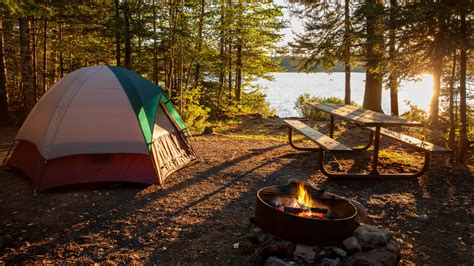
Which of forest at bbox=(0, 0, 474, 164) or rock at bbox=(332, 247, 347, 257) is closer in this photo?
rock at bbox=(332, 247, 347, 257)

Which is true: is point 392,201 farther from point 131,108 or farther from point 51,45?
point 51,45

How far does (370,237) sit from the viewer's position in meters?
3.82

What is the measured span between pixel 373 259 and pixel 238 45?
16.8 metres

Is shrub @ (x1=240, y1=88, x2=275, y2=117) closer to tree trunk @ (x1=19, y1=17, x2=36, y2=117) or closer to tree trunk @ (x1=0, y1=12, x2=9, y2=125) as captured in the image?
tree trunk @ (x1=19, y1=17, x2=36, y2=117)

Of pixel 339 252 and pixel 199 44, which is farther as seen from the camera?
pixel 199 44

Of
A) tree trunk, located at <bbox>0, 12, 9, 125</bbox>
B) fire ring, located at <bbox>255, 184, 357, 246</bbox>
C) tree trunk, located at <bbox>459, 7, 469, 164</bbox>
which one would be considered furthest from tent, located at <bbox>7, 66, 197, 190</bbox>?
tree trunk, located at <bbox>0, 12, 9, 125</bbox>

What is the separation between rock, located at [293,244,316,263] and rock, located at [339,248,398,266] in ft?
1.06

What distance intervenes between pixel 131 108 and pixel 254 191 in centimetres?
284

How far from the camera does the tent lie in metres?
5.94

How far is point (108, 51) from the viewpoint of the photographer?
16.1 meters

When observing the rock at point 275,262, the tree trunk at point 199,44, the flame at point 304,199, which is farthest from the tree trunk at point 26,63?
the rock at point 275,262

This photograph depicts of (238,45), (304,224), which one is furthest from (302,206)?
(238,45)

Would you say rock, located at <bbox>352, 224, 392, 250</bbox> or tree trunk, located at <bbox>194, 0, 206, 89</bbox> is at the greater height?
tree trunk, located at <bbox>194, 0, 206, 89</bbox>

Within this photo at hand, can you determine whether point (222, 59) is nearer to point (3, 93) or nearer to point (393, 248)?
point (3, 93)
